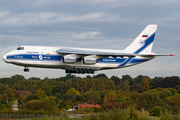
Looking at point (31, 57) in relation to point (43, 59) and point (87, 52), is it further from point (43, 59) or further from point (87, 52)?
point (87, 52)

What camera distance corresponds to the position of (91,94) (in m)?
127

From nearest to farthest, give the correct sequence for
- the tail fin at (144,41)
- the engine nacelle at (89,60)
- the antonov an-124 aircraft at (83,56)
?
the antonov an-124 aircraft at (83,56)
the engine nacelle at (89,60)
the tail fin at (144,41)

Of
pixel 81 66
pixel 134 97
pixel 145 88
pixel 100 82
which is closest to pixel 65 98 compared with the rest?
pixel 134 97

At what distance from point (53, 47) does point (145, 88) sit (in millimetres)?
138760

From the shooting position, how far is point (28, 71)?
44188 millimetres

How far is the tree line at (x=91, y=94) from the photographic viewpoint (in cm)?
9544

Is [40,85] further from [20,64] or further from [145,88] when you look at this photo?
[20,64]

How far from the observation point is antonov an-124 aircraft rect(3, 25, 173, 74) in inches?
1679

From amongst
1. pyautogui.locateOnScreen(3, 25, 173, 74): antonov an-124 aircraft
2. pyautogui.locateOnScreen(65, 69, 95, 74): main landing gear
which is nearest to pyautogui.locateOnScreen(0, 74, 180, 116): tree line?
pyautogui.locateOnScreen(3, 25, 173, 74): antonov an-124 aircraft

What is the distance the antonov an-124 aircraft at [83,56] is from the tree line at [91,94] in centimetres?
3496

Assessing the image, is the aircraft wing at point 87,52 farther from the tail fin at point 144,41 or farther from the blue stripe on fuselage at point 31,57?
the tail fin at point 144,41

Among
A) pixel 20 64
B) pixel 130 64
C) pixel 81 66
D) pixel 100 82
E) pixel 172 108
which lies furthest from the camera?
pixel 100 82

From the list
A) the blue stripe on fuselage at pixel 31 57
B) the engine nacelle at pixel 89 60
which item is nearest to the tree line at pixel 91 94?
the engine nacelle at pixel 89 60

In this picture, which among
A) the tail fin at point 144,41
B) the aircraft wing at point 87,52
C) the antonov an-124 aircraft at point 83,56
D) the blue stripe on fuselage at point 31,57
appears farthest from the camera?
the tail fin at point 144,41
